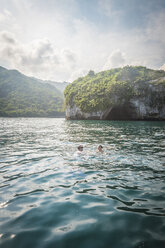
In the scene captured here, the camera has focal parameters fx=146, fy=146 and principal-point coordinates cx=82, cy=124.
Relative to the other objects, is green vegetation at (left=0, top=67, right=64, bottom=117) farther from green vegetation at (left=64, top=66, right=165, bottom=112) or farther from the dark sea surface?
the dark sea surface

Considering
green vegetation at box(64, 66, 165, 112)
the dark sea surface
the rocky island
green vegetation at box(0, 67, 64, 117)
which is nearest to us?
the dark sea surface

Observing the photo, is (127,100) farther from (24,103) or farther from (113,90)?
(24,103)

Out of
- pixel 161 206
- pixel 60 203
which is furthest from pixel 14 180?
pixel 161 206

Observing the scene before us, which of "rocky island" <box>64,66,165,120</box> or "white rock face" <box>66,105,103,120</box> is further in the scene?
"white rock face" <box>66,105,103,120</box>

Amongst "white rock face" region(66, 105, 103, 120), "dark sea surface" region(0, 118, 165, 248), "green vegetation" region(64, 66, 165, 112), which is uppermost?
"green vegetation" region(64, 66, 165, 112)

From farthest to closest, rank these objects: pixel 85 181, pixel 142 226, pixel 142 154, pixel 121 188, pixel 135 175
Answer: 1. pixel 142 154
2. pixel 135 175
3. pixel 85 181
4. pixel 121 188
5. pixel 142 226

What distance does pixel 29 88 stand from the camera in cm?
19750

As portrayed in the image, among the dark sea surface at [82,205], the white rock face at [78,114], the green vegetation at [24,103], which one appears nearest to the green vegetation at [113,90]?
the white rock face at [78,114]

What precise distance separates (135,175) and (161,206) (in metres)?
2.41

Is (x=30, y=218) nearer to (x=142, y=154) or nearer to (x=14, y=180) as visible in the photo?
(x=14, y=180)

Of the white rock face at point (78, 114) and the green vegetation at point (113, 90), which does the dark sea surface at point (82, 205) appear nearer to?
the green vegetation at point (113, 90)

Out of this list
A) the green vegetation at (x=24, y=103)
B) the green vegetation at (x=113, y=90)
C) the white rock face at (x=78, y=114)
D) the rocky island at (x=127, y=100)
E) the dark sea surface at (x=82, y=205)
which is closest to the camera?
the dark sea surface at (x=82, y=205)

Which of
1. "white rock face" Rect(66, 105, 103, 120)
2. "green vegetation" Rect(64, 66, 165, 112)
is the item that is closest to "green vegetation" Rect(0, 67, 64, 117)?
"white rock face" Rect(66, 105, 103, 120)

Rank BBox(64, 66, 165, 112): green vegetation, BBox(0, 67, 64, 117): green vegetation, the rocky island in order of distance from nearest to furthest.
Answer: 1. the rocky island
2. BBox(64, 66, 165, 112): green vegetation
3. BBox(0, 67, 64, 117): green vegetation
